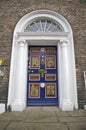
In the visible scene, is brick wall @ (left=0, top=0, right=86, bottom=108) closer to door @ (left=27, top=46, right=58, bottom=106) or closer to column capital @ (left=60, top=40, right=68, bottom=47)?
column capital @ (left=60, top=40, right=68, bottom=47)

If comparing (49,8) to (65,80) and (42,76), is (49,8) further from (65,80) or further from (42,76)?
(65,80)

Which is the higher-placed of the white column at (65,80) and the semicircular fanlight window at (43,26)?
the semicircular fanlight window at (43,26)

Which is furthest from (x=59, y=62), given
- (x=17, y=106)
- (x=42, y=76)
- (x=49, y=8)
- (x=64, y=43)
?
(x=49, y=8)

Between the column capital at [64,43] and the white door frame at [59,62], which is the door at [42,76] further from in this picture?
the column capital at [64,43]

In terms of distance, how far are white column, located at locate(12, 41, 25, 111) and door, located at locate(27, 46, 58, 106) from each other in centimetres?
54

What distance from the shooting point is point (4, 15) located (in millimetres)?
5957

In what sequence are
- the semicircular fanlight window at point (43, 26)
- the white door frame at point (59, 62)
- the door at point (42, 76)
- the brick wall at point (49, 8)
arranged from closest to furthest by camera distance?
the white door frame at point (59, 62) → the brick wall at point (49, 8) → the door at point (42, 76) → the semicircular fanlight window at point (43, 26)

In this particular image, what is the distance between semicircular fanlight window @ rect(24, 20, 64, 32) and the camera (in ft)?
19.8

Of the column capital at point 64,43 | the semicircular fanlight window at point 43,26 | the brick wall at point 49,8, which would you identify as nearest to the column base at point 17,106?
the brick wall at point 49,8

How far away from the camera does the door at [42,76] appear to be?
Answer: 5457 millimetres

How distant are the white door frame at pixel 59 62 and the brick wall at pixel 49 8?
202 millimetres

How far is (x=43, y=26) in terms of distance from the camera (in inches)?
241

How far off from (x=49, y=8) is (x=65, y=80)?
3329mm

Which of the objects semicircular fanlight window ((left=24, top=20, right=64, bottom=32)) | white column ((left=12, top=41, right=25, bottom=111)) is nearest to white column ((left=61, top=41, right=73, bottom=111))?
semicircular fanlight window ((left=24, top=20, right=64, bottom=32))
